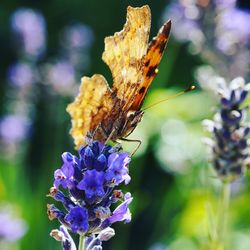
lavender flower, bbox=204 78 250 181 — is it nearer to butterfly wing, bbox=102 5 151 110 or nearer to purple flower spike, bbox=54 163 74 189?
butterfly wing, bbox=102 5 151 110

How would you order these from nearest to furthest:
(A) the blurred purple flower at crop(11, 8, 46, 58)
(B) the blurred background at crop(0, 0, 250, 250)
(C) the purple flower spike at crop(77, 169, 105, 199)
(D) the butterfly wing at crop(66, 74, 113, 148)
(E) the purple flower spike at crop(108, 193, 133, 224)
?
(C) the purple flower spike at crop(77, 169, 105, 199) < (E) the purple flower spike at crop(108, 193, 133, 224) < (D) the butterfly wing at crop(66, 74, 113, 148) < (B) the blurred background at crop(0, 0, 250, 250) < (A) the blurred purple flower at crop(11, 8, 46, 58)

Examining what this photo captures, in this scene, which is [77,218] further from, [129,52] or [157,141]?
[157,141]

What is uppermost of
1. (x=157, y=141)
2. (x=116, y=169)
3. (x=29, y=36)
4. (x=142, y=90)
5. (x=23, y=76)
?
(x=29, y=36)

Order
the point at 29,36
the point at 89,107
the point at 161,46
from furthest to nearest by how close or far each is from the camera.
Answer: the point at 29,36 → the point at 89,107 → the point at 161,46

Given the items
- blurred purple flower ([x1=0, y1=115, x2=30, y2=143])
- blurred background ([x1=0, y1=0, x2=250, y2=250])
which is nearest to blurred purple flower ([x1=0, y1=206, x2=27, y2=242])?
Result: blurred background ([x1=0, y1=0, x2=250, y2=250])

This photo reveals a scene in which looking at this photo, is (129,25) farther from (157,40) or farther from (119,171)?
(119,171)

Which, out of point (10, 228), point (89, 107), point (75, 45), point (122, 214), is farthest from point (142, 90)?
point (75, 45)

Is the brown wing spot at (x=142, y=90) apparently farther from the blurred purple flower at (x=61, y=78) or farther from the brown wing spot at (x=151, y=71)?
the blurred purple flower at (x=61, y=78)

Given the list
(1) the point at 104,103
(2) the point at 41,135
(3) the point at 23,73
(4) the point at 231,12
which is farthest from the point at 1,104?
(1) the point at 104,103
